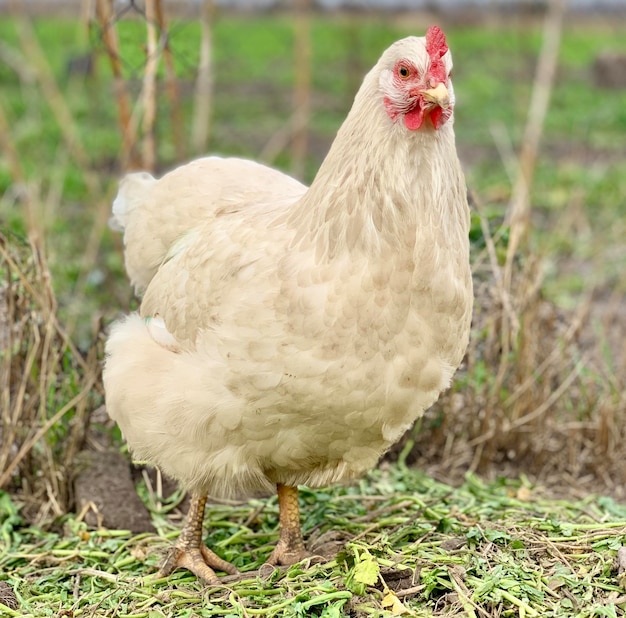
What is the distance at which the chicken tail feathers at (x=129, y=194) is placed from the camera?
3752mm

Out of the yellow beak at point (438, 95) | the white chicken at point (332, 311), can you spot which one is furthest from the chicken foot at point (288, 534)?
the yellow beak at point (438, 95)

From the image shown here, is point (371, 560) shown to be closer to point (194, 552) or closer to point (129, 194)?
point (194, 552)

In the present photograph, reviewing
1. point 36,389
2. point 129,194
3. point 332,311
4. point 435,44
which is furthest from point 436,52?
point 36,389

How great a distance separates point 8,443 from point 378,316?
1837 millimetres

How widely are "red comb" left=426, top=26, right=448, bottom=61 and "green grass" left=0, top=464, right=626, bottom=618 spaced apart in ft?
5.09

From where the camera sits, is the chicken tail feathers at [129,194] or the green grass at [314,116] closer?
the chicken tail feathers at [129,194]

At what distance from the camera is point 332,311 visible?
260 cm

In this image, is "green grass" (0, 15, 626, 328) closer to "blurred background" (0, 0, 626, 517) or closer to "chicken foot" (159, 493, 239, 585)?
"blurred background" (0, 0, 626, 517)

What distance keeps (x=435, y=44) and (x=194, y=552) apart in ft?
6.42

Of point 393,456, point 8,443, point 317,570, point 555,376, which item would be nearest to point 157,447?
point 317,570

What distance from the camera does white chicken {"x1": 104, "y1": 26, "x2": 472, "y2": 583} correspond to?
2.61 metres

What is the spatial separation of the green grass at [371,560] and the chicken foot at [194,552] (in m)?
0.05

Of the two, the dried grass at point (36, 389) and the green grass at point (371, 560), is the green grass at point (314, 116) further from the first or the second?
the green grass at point (371, 560)

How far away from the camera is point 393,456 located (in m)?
4.19
